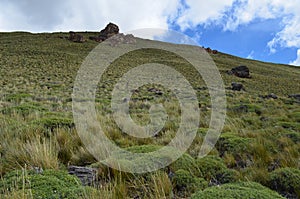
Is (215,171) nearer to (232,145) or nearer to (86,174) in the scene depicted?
(232,145)

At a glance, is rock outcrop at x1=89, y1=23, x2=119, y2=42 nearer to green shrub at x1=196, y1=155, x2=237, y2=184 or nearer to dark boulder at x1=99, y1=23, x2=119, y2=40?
dark boulder at x1=99, y1=23, x2=119, y2=40

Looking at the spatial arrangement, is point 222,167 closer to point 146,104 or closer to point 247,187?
point 247,187

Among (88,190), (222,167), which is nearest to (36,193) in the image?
(88,190)

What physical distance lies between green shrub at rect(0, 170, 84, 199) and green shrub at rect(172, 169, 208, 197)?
136 centimetres

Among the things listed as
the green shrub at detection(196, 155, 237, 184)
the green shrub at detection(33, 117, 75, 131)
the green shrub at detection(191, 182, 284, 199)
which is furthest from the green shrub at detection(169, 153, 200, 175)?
the green shrub at detection(33, 117, 75, 131)

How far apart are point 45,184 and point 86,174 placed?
687 millimetres

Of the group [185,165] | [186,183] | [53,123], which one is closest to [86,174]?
[186,183]

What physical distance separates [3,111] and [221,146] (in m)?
7.15

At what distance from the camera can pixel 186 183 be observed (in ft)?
12.2

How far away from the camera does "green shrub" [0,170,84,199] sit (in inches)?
116

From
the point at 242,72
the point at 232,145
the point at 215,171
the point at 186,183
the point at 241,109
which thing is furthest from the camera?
the point at 242,72

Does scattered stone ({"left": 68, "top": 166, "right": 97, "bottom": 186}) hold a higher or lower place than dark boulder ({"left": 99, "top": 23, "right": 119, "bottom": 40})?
lower

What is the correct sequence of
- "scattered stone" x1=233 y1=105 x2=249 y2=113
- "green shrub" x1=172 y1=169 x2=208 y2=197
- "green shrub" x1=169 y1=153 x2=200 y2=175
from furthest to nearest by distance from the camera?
"scattered stone" x1=233 y1=105 x2=249 y2=113 → "green shrub" x1=169 y1=153 x2=200 y2=175 → "green shrub" x1=172 y1=169 x2=208 y2=197

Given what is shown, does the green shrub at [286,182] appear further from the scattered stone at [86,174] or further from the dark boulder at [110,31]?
the dark boulder at [110,31]
